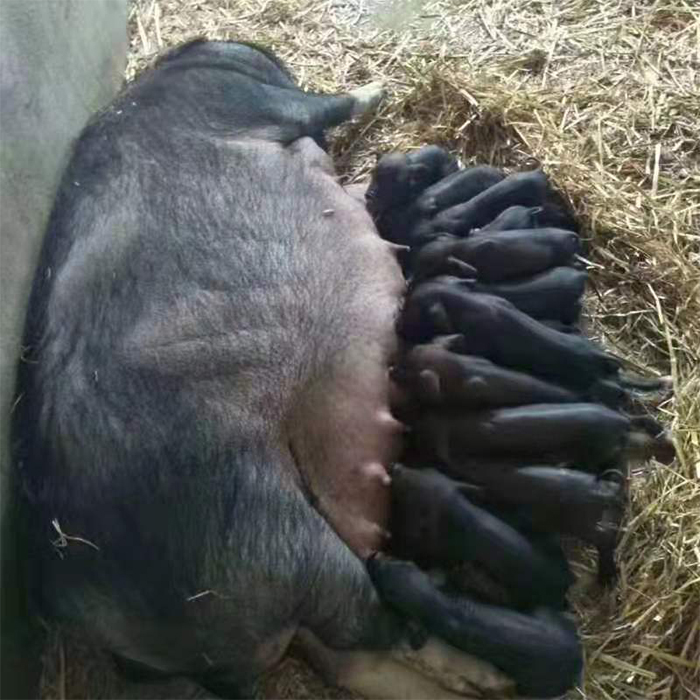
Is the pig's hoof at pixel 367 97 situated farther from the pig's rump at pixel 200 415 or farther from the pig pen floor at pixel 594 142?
the pig's rump at pixel 200 415

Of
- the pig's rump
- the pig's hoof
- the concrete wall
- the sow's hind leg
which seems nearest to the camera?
the pig's rump

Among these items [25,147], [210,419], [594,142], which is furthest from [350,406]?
[594,142]

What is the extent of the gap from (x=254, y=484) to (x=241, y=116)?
118 centimetres

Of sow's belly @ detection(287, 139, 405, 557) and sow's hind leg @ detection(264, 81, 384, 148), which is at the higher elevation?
sow's hind leg @ detection(264, 81, 384, 148)

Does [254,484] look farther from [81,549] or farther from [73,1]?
[73,1]

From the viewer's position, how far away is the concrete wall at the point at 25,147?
2688mm

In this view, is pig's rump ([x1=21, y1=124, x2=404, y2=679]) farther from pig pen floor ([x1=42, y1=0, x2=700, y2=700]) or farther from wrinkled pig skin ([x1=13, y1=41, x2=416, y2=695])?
pig pen floor ([x1=42, y1=0, x2=700, y2=700])

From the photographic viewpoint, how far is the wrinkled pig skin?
253cm

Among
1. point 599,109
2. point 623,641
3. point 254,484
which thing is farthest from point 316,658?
point 599,109

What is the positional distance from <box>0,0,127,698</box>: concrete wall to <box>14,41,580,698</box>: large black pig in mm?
53

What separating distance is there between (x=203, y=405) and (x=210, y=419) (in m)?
0.04

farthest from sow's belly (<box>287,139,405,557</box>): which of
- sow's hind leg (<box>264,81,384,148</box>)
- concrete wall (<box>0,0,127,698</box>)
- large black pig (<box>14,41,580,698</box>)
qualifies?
concrete wall (<box>0,0,127,698</box>)

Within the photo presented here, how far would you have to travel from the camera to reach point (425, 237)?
3.18m

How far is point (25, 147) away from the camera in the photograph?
296 centimetres
